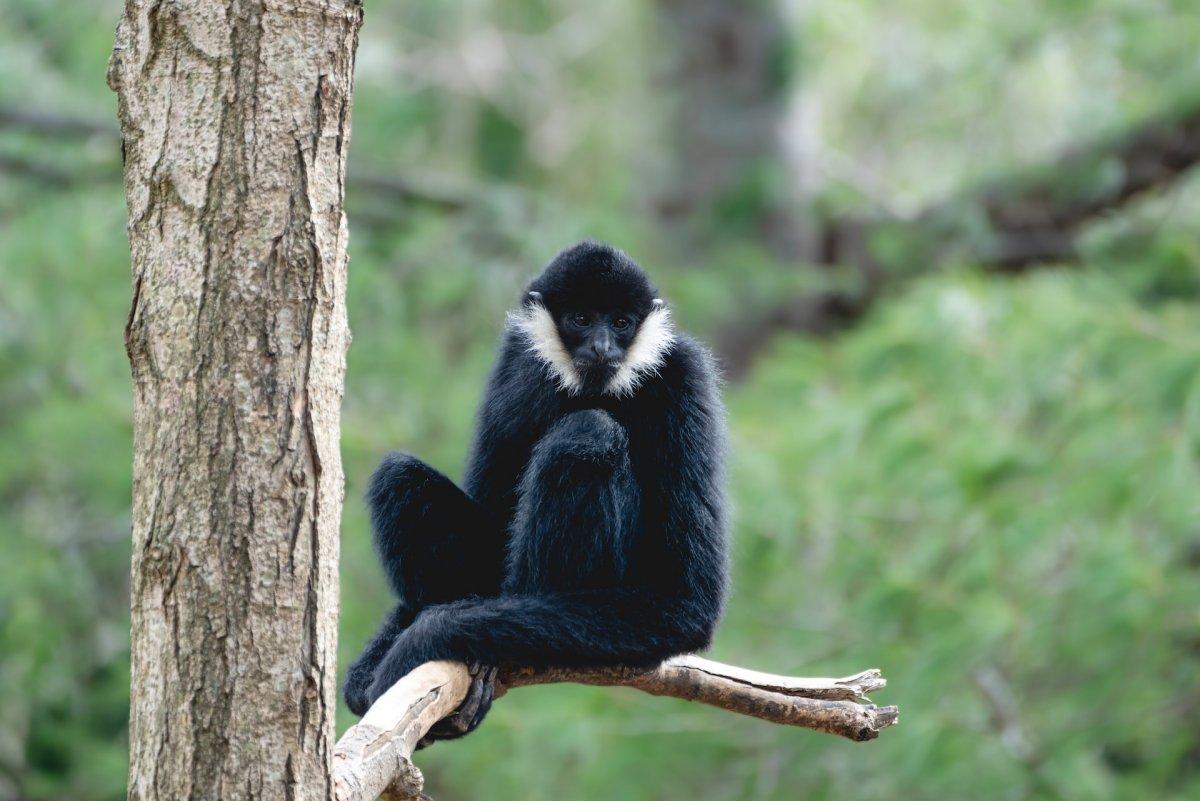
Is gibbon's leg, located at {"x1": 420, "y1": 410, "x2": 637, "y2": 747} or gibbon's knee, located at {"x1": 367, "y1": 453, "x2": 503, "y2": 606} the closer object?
gibbon's leg, located at {"x1": 420, "y1": 410, "x2": 637, "y2": 747}

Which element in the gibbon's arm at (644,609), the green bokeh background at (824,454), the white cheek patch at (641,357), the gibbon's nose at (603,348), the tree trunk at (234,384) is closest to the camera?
the tree trunk at (234,384)

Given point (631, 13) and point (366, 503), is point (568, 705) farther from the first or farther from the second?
point (631, 13)

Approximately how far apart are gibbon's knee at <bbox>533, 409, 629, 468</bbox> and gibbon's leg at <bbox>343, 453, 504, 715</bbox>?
464 millimetres

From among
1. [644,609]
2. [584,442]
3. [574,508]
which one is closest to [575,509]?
[574,508]

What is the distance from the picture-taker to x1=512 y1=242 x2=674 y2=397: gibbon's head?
13.8 feet

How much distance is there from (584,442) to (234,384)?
52.7 inches

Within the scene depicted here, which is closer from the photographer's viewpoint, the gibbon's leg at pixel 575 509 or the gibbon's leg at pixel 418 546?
the gibbon's leg at pixel 575 509

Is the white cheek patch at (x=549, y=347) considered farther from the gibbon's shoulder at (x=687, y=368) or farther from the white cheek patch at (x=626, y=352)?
the gibbon's shoulder at (x=687, y=368)

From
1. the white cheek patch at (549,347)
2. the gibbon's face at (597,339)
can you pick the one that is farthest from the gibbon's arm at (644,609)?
the white cheek patch at (549,347)

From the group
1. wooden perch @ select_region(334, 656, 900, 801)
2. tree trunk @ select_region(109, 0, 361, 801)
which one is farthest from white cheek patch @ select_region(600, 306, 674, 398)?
tree trunk @ select_region(109, 0, 361, 801)

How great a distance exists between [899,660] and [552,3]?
11377 millimetres

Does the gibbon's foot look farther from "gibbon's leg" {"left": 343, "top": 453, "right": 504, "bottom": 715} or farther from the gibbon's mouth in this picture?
the gibbon's mouth

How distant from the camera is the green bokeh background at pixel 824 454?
7.64 m

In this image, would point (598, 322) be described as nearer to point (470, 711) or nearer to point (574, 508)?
point (574, 508)
